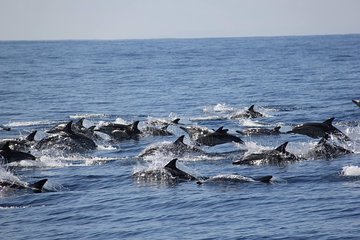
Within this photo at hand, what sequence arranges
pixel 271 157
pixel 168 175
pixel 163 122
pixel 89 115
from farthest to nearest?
pixel 89 115 < pixel 163 122 < pixel 271 157 < pixel 168 175

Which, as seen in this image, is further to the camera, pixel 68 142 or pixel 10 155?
pixel 68 142

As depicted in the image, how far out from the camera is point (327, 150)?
29844mm

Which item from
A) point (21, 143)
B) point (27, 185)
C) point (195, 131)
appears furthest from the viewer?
point (195, 131)

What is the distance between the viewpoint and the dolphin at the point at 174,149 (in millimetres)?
31828

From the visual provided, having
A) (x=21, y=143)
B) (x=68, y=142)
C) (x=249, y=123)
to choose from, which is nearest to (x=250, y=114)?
(x=249, y=123)

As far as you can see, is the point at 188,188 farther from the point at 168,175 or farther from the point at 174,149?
the point at 174,149

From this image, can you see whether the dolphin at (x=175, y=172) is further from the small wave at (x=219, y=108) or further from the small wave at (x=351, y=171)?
the small wave at (x=219, y=108)

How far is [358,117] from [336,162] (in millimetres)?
16249

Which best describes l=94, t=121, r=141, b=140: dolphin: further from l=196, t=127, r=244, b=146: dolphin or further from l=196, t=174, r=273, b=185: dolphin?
l=196, t=174, r=273, b=185: dolphin

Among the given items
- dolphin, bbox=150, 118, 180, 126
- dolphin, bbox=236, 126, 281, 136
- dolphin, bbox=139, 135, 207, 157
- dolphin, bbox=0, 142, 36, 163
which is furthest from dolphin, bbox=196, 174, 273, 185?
dolphin, bbox=150, 118, 180, 126

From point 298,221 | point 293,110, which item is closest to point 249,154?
point 298,221

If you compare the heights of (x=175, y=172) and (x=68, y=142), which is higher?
(x=175, y=172)

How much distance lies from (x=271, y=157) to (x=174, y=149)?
16.0 feet

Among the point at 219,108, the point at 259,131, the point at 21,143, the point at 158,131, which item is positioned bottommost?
the point at 219,108
